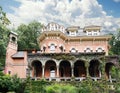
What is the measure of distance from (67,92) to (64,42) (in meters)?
20.3

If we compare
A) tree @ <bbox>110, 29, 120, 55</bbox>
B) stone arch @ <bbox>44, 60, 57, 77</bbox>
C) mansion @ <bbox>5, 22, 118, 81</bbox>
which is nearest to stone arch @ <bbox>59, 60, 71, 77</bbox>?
mansion @ <bbox>5, 22, 118, 81</bbox>

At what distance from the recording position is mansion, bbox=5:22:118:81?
117 ft

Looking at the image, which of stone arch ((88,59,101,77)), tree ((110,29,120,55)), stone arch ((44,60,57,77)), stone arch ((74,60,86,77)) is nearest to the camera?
stone arch ((88,59,101,77))

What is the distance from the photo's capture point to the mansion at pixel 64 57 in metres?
35.8

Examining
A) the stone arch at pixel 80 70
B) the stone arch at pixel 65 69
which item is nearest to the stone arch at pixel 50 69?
the stone arch at pixel 65 69

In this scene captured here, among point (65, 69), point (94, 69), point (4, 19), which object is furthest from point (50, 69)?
point (4, 19)

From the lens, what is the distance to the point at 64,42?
4500cm

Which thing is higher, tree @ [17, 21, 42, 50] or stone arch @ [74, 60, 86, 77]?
tree @ [17, 21, 42, 50]

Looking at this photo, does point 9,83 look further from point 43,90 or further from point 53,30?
point 53,30

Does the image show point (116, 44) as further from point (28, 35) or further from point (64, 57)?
point (64, 57)

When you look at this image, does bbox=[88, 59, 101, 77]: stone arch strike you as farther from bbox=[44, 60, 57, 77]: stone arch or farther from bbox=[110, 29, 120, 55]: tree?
bbox=[110, 29, 120, 55]: tree

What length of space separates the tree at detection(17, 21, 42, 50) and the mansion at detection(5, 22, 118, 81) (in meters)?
18.1

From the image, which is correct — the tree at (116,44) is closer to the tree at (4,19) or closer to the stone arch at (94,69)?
the stone arch at (94,69)

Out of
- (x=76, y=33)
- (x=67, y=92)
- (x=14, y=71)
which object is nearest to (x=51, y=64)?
(x=14, y=71)
